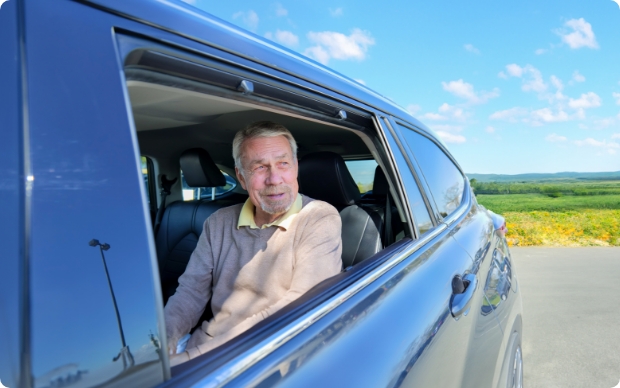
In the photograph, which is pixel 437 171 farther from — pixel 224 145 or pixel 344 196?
pixel 224 145

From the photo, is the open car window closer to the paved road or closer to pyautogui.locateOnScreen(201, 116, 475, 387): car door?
pyautogui.locateOnScreen(201, 116, 475, 387): car door

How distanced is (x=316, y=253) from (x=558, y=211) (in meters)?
20.0

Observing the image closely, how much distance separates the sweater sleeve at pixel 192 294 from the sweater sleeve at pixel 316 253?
1.35ft

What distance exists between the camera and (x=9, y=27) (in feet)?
1.89

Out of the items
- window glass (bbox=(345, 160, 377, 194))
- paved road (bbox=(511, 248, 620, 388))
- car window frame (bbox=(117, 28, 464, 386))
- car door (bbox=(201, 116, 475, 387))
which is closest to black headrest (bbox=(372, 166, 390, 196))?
window glass (bbox=(345, 160, 377, 194))

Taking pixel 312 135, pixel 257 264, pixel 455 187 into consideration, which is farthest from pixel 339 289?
pixel 312 135

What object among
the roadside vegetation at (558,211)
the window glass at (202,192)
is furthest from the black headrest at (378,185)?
the roadside vegetation at (558,211)

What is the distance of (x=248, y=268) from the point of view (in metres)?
1.73

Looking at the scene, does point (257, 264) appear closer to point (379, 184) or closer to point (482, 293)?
point (482, 293)

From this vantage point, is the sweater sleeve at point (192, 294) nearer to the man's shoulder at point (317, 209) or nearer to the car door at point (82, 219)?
the man's shoulder at point (317, 209)

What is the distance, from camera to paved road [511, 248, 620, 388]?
3277 millimetres

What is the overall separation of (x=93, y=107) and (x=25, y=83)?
0.09 meters


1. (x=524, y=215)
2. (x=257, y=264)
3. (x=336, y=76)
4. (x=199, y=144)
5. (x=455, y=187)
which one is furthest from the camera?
(x=524, y=215)

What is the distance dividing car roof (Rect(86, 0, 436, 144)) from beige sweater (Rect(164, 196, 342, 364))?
59 centimetres
